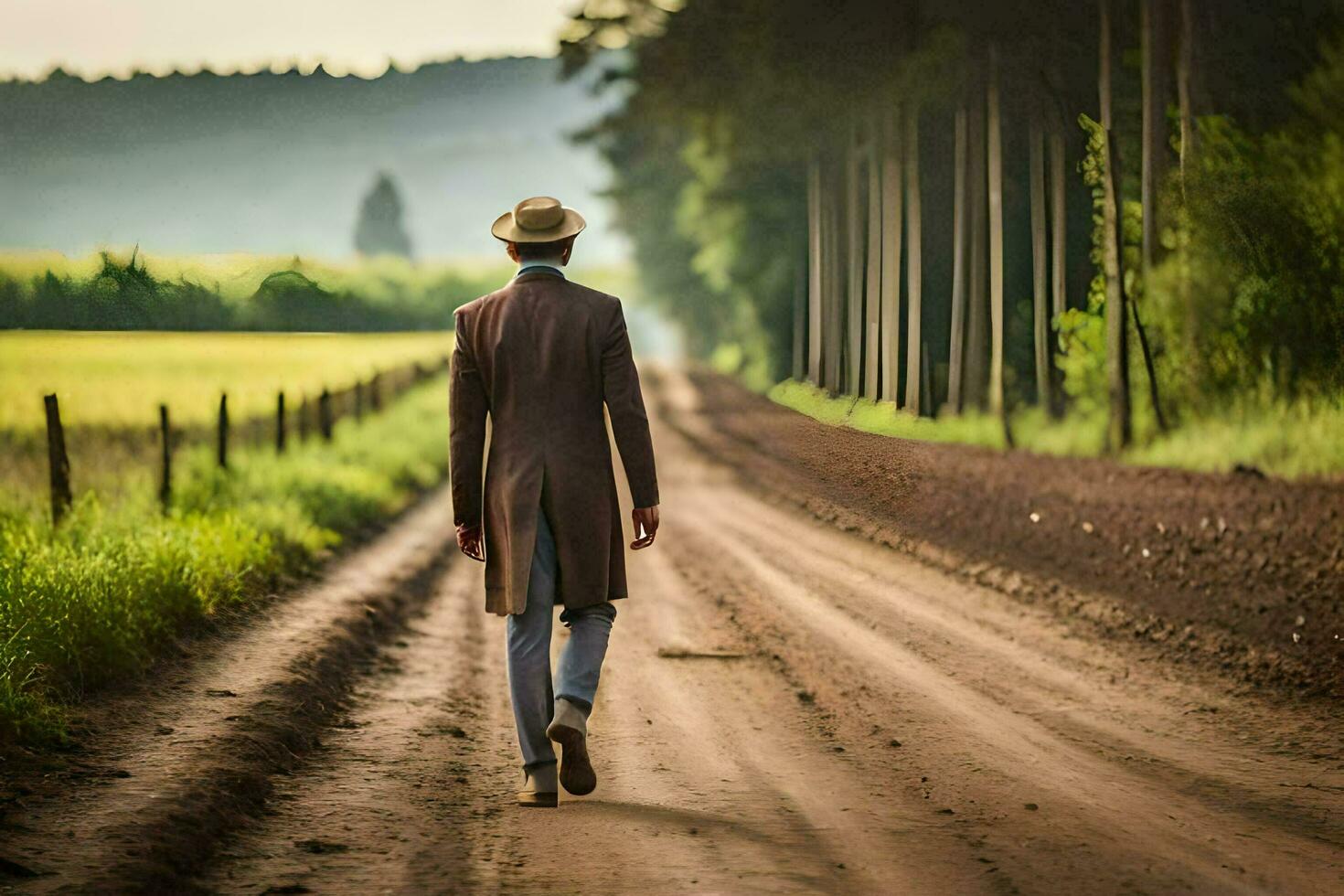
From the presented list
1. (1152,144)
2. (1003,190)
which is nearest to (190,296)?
A: (1003,190)

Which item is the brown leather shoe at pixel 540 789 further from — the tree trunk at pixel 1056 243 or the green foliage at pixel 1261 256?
the green foliage at pixel 1261 256

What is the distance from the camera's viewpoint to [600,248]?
570 centimetres

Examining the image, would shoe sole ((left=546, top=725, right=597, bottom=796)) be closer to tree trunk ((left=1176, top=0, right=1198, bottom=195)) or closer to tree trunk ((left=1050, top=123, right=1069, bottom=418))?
tree trunk ((left=1050, top=123, right=1069, bottom=418))

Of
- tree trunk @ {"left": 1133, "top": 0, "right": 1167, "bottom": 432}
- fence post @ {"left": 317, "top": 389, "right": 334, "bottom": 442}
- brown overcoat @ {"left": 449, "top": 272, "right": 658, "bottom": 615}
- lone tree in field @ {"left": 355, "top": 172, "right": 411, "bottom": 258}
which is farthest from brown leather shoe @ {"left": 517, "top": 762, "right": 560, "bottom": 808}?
fence post @ {"left": 317, "top": 389, "right": 334, "bottom": 442}

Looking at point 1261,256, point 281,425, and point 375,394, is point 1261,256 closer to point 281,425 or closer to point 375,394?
point 281,425

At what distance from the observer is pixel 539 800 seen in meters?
4.75

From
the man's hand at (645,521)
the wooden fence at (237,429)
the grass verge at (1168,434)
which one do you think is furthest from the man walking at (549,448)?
the wooden fence at (237,429)

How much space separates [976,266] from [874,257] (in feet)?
0.96

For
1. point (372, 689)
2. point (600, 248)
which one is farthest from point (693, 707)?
point (600, 248)

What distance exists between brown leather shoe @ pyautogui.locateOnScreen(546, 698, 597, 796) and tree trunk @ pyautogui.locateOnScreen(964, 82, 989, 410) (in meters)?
1.48

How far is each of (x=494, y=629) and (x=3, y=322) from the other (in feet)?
12.9

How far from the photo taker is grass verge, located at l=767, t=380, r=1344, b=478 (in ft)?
13.5

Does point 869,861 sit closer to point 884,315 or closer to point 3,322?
point 884,315

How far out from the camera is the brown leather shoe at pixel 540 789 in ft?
15.6
